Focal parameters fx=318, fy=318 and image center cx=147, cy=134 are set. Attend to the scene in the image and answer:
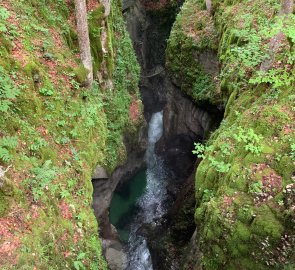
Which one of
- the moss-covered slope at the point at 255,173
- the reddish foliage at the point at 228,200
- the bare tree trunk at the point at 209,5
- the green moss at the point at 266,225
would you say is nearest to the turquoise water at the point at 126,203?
the moss-covered slope at the point at 255,173

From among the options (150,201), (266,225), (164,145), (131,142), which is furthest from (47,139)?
(164,145)

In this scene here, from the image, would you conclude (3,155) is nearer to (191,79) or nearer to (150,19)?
(191,79)

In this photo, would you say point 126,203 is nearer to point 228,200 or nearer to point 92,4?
point 92,4

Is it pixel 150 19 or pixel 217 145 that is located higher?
pixel 150 19

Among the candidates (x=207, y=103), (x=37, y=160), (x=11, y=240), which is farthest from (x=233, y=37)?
(x=11, y=240)

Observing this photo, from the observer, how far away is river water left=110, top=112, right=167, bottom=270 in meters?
16.5

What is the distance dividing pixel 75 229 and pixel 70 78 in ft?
19.4

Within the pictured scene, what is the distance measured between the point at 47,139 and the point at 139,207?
11.3m

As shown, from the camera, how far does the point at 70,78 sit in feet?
39.8

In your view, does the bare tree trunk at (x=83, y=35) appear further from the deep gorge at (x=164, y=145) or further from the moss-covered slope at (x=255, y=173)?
the deep gorge at (x=164, y=145)

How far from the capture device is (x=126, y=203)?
20.2 m

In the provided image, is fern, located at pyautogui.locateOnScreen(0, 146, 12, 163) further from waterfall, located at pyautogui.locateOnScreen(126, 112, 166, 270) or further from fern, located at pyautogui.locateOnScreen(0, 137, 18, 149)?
waterfall, located at pyautogui.locateOnScreen(126, 112, 166, 270)

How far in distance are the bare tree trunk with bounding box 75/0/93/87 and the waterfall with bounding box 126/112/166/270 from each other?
8.97 meters

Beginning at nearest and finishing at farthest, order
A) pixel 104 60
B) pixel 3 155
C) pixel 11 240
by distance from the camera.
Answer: pixel 11 240
pixel 3 155
pixel 104 60
